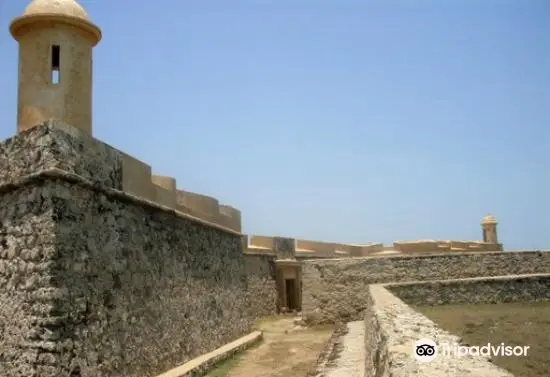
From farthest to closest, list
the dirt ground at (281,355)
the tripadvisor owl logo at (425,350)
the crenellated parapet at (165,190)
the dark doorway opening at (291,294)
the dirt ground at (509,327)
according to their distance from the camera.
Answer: the dark doorway opening at (291,294) < the dirt ground at (281,355) < the crenellated parapet at (165,190) < the dirt ground at (509,327) < the tripadvisor owl logo at (425,350)

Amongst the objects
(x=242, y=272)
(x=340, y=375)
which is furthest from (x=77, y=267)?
(x=242, y=272)

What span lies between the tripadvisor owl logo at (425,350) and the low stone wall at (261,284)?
1368 cm

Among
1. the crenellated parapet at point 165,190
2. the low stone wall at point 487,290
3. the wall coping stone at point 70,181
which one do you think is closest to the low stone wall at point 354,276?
the low stone wall at point 487,290

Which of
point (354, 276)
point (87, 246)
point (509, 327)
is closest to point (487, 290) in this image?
point (354, 276)

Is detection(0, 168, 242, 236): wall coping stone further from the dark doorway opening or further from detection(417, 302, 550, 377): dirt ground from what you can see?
the dark doorway opening

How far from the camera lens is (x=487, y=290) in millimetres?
14562

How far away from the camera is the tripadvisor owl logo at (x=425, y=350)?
137 inches

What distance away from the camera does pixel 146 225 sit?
8164 mm

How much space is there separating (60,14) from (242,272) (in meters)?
7.23

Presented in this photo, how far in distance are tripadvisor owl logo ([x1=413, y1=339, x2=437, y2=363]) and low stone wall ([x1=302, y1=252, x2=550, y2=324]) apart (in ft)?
37.3

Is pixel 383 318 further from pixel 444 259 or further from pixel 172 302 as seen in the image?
pixel 444 259

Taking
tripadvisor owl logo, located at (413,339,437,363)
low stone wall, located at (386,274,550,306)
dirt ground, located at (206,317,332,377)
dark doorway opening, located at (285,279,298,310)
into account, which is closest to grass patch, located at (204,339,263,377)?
dirt ground, located at (206,317,332,377)

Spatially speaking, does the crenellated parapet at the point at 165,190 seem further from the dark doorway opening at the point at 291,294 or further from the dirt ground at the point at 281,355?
the dark doorway opening at the point at 291,294

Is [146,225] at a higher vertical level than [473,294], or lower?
higher
